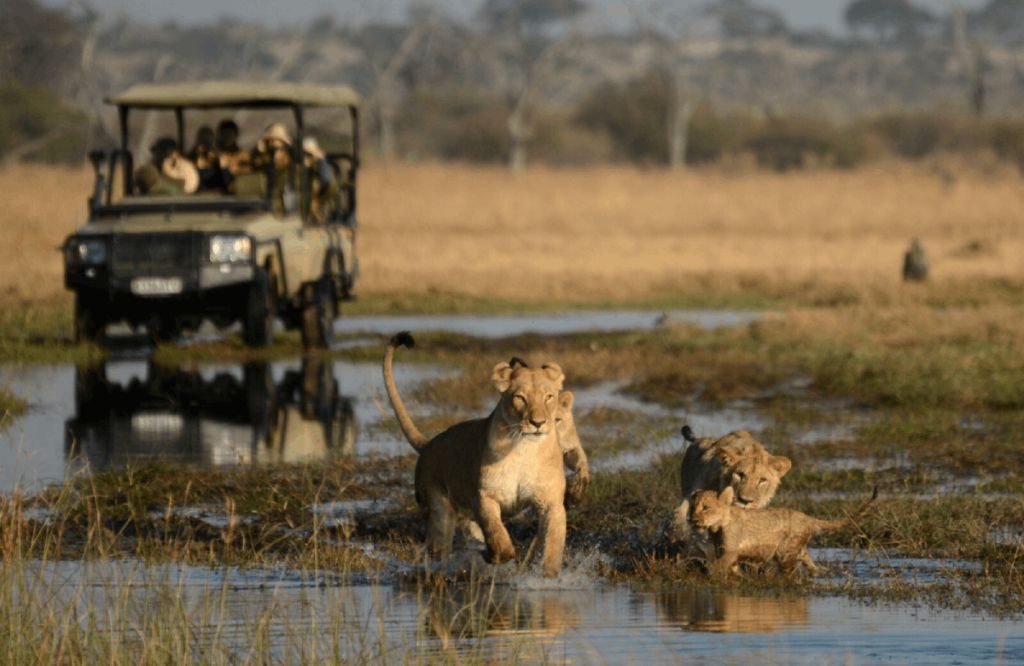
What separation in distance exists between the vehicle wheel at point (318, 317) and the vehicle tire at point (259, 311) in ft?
2.12

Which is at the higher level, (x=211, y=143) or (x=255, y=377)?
(x=211, y=143)

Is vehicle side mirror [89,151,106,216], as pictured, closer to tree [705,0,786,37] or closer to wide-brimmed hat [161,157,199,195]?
wide-brimmed hat [161,157,199,195]

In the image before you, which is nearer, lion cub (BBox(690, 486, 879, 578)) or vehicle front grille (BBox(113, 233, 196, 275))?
lion cub (BBox(690, 486, 879, 578))

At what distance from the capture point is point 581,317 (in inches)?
735

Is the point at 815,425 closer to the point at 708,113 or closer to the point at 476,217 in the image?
the point at 476,217

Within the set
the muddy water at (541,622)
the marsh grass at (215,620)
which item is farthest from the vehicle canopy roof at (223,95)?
the muddy water at (541,622)

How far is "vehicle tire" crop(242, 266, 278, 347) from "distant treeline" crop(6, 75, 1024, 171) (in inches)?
1436

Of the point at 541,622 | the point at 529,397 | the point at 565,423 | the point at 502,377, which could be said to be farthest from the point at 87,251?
the point at 541,622

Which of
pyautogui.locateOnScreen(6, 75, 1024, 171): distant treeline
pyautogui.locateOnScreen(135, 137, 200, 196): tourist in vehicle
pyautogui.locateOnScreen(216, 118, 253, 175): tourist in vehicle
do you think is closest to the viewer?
pyautogui.locateOnScreen(135, 137, 200, 196): tourist in vehicle

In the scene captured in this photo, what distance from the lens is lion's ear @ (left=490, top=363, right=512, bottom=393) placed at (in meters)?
5.45

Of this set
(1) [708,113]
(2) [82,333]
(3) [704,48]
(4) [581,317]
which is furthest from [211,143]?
(3) [704,48]

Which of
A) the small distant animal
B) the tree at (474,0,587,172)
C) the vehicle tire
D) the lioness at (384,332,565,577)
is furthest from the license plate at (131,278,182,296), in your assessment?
the tree at (474,0,587,172)

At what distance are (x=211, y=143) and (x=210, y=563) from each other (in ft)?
28.2

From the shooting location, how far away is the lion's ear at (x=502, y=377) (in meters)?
5.45
